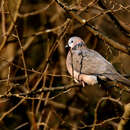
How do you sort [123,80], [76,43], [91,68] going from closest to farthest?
[123,80] → [91,68] → [76,43]

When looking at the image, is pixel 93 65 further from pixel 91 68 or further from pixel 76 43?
pixel 76 43

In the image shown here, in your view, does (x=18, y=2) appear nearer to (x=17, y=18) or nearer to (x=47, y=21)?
(x=17, y=18)

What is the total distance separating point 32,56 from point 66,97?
1.30 m

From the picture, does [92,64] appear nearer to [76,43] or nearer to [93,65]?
[93,65]

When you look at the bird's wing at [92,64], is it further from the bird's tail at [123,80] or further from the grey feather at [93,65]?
the bird's tail at [123,80]

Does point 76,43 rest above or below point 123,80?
above

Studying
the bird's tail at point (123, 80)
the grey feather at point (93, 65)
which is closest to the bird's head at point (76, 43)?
the grey feather at point (93, 65)

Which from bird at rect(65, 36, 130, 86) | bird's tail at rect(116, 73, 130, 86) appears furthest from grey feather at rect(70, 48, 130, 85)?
bird's tail at rect(116, 73, 130, 86)

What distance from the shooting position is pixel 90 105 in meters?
6.91

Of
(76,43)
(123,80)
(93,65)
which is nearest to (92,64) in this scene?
(93,65)

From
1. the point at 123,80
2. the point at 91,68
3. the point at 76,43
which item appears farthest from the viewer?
the point at 76,43

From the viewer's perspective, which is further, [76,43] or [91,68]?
[76,43]

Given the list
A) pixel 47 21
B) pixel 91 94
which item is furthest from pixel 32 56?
pixel 91 94

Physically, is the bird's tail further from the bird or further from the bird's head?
the bird's head
